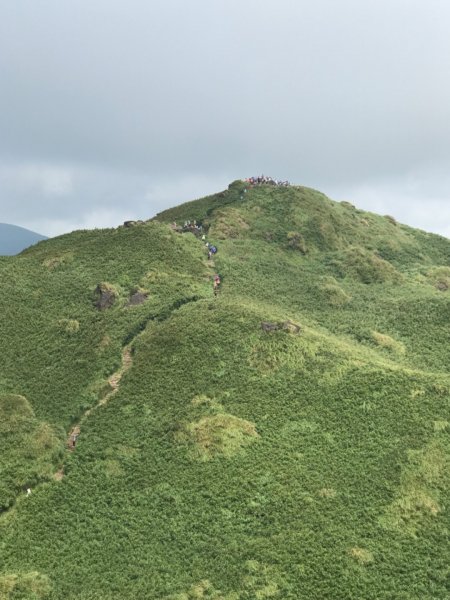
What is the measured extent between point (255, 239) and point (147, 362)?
137ft

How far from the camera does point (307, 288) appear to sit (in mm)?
72062

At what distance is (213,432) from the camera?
3891 centimetres

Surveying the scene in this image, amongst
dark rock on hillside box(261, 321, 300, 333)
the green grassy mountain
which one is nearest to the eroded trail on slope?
the green grassy mountain

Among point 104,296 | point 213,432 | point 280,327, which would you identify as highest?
point 104,296

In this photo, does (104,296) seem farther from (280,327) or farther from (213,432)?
(213,432)

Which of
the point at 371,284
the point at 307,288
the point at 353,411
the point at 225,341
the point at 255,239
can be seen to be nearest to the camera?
the point at 353,411

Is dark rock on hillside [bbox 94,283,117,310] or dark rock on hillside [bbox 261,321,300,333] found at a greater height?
dark rock on hillside [bbox 94,283,117,310]

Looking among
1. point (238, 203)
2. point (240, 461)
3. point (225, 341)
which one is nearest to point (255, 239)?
point (238, 203)

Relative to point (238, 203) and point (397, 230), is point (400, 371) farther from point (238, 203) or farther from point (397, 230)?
point (397, 230)

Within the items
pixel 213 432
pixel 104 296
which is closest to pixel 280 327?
pixel 213 432

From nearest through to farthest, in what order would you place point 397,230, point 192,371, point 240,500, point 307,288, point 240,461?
point 240,500 < point 240,461 < point 192,371 < point 307,288 < point 397,230

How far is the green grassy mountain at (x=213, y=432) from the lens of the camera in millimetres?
28594

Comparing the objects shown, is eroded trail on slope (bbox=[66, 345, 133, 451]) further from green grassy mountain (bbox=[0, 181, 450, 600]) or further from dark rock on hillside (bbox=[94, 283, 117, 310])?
dark rock on hillside (bbox=[94, 283, 117, 310])

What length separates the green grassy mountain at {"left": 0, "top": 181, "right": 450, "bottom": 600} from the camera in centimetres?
2859
